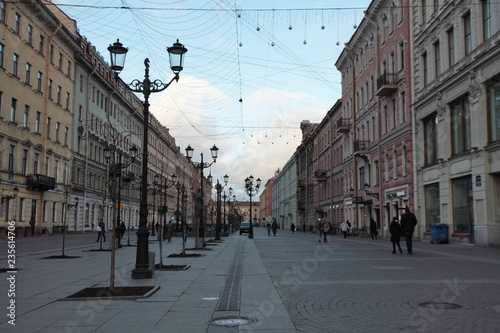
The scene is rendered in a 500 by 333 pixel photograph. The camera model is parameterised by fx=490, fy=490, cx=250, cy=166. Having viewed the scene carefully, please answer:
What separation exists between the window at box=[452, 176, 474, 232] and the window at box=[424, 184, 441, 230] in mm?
2158

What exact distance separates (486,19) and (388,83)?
544 inches

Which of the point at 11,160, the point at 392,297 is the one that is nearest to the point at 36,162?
the point at 11,160

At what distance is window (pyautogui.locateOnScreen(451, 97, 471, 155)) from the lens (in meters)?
26.3

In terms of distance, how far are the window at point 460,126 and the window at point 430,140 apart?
2429mm

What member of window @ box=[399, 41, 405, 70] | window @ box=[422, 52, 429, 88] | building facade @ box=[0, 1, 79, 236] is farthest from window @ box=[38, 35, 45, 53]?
window @ box=[422, 52, 429, 88]

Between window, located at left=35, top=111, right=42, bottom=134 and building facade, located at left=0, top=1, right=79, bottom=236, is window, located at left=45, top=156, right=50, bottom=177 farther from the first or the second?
window, located at left=35, top=111, right=42, bottom=134

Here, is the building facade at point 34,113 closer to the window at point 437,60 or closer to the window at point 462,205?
the window at point 462,205

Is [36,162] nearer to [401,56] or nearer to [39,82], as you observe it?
[39,82]

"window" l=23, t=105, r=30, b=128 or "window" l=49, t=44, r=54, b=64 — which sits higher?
"window" l=49, t=44, r=54, b=64

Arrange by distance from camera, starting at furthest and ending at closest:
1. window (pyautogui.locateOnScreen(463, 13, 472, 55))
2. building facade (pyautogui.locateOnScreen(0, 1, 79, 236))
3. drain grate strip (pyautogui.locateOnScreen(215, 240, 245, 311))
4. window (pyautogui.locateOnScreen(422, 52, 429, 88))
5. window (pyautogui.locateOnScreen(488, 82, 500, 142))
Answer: building facade (pyautogui.locateOnScreen(0, 1, 79, 236)), window (pyautogui.locateOnScreen(422, 52, 429, 88)), window (pyautogui.locateOnScreen(463, 13, 472, 55)), window (pyautogui.locateOnScreen(488, 82, 500, 142)), drain grate strip (pyautogui.locateOnScreen(215, 240, 245, 311))

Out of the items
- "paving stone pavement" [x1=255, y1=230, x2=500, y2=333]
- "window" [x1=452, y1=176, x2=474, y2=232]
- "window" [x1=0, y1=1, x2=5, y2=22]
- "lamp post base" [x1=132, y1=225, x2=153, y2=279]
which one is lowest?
"paving stone pavement" [x1=255, y1=230, x2=500, y2=333]

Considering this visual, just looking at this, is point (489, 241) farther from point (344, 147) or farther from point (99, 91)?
point (99, 91)

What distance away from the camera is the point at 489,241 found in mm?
23578

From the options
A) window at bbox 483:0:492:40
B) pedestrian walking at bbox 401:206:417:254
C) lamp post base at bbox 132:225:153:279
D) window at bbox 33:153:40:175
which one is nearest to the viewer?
lamp post base at bbox 132:225:153:279
